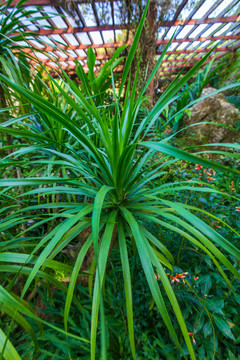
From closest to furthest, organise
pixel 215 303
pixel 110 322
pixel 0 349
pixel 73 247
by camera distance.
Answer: pixel 0 349 < pixel 215 303 < pixel 110 322 < pixel 73 247

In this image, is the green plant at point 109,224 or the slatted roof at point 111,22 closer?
the green plant at point 109,224

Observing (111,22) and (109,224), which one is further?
(111,22)

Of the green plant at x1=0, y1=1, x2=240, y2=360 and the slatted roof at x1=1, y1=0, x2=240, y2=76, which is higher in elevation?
the slatted roof at x1=1, y1=0, x2=240, y2=76

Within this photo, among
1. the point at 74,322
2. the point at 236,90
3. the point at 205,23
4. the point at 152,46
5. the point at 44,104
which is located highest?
the point at 205,23

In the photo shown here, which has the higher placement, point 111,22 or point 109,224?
point 111,22

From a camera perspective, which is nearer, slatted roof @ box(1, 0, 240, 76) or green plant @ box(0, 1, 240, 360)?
green plant @ box(0, 1, 240, 360)

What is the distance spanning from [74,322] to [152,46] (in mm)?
3026

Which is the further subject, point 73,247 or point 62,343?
point 73,247

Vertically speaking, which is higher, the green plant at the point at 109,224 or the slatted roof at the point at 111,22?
the slatted roof at the point at 111,22

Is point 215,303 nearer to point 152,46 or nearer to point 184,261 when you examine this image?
point 184,261

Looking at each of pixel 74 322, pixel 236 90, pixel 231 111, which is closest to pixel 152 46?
pixel 231 111

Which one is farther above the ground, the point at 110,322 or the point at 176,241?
the point at 176,241

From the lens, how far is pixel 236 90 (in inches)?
125

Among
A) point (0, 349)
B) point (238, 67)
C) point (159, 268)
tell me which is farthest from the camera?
point (238, 67)
